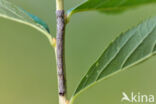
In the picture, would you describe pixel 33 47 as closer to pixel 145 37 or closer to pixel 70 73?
pixel 70 73

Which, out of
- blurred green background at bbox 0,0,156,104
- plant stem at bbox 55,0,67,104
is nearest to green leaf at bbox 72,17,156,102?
plant stem at bbox 55,0,67,104

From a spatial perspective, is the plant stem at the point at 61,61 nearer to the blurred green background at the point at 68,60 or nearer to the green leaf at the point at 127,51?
the green leaf at the point at 127,51

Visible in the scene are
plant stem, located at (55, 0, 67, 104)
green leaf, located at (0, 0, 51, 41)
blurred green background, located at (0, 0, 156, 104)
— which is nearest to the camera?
plant stem, located at (55, 0, 67, 104)

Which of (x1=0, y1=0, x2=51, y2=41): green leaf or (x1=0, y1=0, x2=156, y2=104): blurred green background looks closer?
(x1=0, y1=0, x2=51, y2=41): green leaf

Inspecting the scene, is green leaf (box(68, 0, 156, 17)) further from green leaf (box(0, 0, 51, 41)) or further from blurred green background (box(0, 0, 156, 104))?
blurred green background (box(0, 0, 156, 104))

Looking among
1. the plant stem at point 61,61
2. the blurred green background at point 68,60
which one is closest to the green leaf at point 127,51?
the plant stem at point 61,61

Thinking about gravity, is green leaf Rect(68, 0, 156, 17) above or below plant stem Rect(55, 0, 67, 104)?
above

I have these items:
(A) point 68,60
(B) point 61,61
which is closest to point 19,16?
(B) point 61,61

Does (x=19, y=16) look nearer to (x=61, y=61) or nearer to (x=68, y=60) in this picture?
(x=61, y=61)
